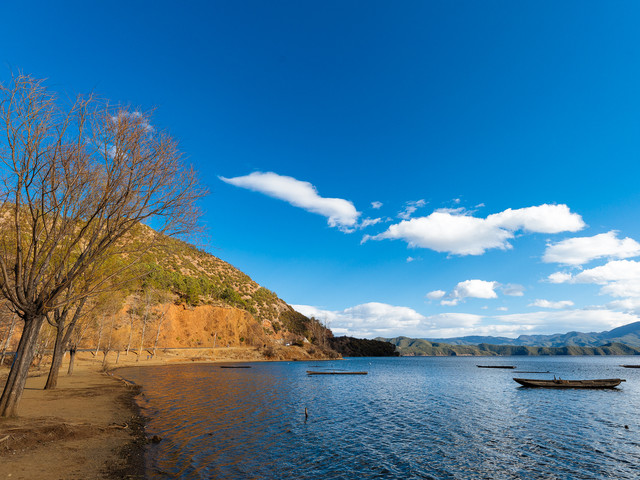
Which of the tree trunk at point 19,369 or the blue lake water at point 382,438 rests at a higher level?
the tree trunk at point 19,369

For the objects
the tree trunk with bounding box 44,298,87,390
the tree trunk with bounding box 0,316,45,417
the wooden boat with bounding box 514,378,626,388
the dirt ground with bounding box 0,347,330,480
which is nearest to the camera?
the dirt ground with bounding box 0,347,330,480

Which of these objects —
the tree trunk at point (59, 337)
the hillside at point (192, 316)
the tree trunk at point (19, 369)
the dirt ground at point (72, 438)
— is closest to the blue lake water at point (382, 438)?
the dirt ground at point (72, 438)

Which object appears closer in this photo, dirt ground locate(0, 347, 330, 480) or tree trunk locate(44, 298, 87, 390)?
dirt ground locate(0, 347, 330, 480)

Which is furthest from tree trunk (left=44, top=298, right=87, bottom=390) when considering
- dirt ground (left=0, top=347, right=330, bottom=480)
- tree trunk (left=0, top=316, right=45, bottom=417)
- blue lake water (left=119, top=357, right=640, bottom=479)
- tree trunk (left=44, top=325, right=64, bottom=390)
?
tree trunk (left=0, top=316, right=45, bottom=417)

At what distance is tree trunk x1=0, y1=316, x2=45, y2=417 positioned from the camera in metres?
13.7

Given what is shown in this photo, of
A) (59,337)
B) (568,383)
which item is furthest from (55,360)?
(568,383)

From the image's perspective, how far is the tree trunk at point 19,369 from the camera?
13664 mm

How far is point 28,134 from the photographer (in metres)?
12.7

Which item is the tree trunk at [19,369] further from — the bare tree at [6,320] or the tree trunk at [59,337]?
the bare tree at [6,320]

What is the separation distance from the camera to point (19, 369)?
13.8m

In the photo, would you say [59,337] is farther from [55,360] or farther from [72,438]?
[72,438]

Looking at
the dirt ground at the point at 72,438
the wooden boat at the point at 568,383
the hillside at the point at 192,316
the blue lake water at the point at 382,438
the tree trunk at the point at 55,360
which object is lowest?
the wooden boat at the point at 568,383

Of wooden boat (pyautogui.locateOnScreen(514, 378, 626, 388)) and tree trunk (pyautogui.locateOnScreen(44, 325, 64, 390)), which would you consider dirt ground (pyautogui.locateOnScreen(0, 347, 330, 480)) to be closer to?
tree trunk (pyautogui.locateOnScreen(44, 325, 64, 390))

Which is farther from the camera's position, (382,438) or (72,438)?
(382,438)
